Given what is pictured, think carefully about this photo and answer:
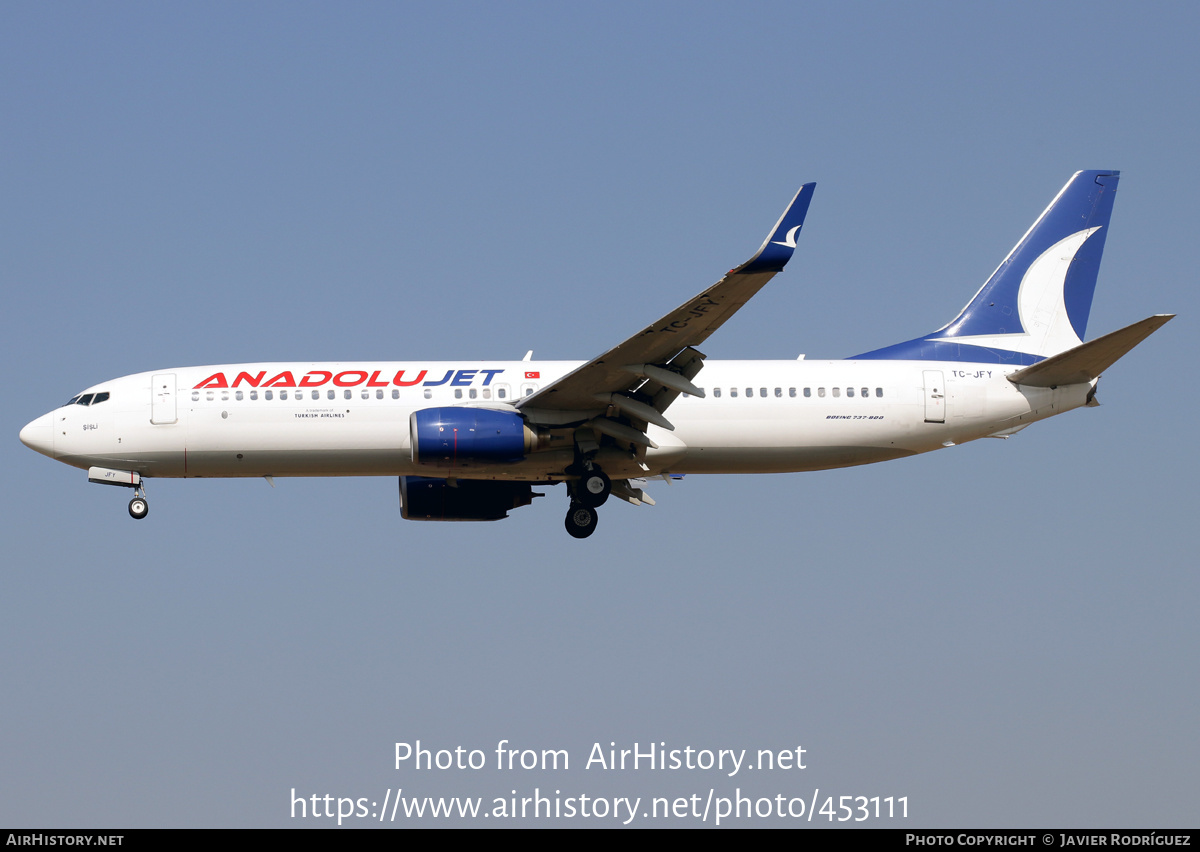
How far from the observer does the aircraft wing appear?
25.0 m

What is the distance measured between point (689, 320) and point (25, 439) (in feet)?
48.9

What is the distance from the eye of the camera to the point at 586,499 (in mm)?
31234

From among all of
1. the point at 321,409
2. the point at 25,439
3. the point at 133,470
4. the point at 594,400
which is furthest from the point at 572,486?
the point at 25,439


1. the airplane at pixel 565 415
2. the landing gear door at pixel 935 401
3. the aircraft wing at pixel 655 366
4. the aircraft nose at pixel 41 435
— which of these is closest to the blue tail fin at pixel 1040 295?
the airplane at pixel 565 415

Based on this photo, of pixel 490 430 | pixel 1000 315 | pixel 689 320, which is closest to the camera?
pixel 689 320

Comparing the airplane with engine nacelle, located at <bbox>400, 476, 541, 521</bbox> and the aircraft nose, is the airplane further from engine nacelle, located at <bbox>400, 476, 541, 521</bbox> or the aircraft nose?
engine nacelle, located at <bbox>400, 476, 541, 521</bbox>

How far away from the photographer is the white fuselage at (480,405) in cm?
3041

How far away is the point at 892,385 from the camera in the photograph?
31.8m

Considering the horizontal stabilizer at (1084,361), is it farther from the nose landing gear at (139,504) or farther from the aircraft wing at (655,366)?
the nose landing gear at (139,504)

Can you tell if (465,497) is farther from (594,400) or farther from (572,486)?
(594,400)

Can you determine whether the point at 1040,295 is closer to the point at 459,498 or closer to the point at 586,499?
the point at 586,499

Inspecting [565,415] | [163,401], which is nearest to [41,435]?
[163,401]

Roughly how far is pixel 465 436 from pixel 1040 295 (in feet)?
48.4

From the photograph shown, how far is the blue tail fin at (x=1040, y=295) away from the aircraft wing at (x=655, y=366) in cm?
618
